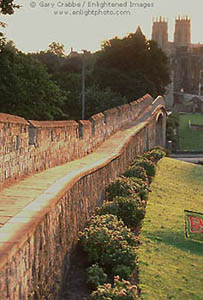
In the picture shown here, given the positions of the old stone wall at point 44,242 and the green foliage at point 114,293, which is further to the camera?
the green foliage at point 114,293

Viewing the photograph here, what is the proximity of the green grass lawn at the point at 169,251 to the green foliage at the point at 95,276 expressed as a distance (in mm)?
1350

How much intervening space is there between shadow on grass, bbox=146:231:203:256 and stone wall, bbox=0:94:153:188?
3.17m

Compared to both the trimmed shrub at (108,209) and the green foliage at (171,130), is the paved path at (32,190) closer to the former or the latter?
the trimmed shrub at (108,209)

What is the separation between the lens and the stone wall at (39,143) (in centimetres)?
870

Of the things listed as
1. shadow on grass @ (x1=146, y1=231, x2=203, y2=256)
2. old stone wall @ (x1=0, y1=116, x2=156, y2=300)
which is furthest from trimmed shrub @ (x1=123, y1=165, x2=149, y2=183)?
old stone wall @ (x1=0, y1=116, x2=156, y2=300)

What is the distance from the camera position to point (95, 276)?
8.77 metres

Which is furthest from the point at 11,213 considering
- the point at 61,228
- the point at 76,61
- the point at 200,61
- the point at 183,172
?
the point at 200,61

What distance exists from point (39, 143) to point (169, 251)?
528 centimetres

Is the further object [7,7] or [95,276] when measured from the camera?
[7,7]

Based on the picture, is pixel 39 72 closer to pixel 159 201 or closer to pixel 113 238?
pixel 159 201

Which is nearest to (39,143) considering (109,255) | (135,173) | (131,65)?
(109,255)

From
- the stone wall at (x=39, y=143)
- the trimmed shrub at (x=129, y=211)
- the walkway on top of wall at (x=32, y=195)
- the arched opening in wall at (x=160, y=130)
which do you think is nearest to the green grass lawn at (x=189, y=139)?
the arched opening in wall at (x=160, y=130)

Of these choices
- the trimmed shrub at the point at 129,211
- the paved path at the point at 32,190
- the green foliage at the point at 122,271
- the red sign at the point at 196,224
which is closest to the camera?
the paved path at the point at 32,190

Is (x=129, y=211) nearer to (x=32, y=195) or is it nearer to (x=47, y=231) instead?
(x=32, y=195)
